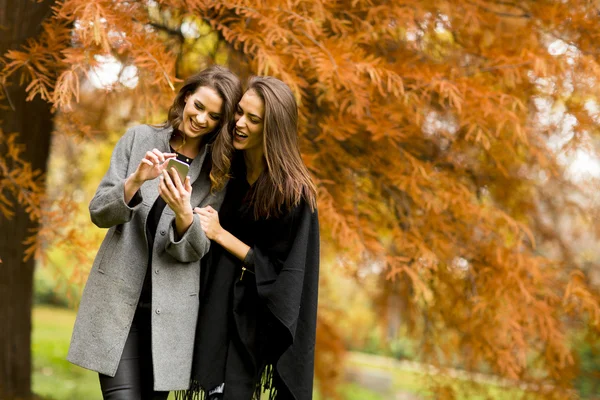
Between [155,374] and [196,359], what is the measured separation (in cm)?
16

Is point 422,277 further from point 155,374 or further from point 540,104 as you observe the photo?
point 155,374

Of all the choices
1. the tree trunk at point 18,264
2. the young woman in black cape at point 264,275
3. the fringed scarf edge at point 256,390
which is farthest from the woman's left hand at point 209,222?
the tree trunk at point 18,264

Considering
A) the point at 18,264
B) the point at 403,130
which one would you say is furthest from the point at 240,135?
the point at 18,264

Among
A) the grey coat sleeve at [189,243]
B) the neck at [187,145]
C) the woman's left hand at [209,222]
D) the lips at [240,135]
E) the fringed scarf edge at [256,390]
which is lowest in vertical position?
the fringed scarf edge at [256,390]

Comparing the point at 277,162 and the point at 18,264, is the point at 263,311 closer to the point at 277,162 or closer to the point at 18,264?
the point at 277,162

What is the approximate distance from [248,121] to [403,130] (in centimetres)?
145

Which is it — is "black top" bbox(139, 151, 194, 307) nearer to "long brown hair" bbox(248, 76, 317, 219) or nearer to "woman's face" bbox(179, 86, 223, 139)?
"woman's face" bbox(179, 86, 223, 139)

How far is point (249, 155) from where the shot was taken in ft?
7.93

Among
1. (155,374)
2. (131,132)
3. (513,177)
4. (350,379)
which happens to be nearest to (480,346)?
(513,177)

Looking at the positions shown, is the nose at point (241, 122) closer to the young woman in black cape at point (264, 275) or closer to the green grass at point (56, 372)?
the young woman in black cape at point (264, 275)

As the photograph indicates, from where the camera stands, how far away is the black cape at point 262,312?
2.26m

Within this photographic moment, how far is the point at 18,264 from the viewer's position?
4.46m

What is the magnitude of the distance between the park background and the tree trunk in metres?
0.01

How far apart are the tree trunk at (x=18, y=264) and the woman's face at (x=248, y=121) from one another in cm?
180
